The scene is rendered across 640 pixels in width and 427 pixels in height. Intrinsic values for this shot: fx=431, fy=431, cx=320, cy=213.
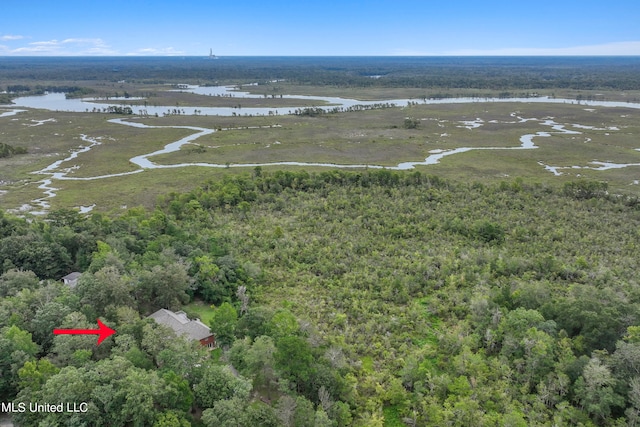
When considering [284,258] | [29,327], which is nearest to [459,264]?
[284,258]

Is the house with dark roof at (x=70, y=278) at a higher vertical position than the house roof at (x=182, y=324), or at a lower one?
higher

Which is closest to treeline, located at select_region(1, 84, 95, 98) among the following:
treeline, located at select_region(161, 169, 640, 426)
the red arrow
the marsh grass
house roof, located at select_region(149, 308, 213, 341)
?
the marsh grass

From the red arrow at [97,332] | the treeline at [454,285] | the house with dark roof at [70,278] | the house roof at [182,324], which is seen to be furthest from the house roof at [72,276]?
the treeline at [454,285]

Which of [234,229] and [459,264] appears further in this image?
[234,229]

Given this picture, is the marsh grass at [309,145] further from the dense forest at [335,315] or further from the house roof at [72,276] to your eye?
the house roof at [72,276]

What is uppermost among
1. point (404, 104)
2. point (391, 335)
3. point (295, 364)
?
point (404, 104)

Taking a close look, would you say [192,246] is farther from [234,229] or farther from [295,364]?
[295,364]

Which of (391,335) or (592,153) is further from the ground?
(592,153)
